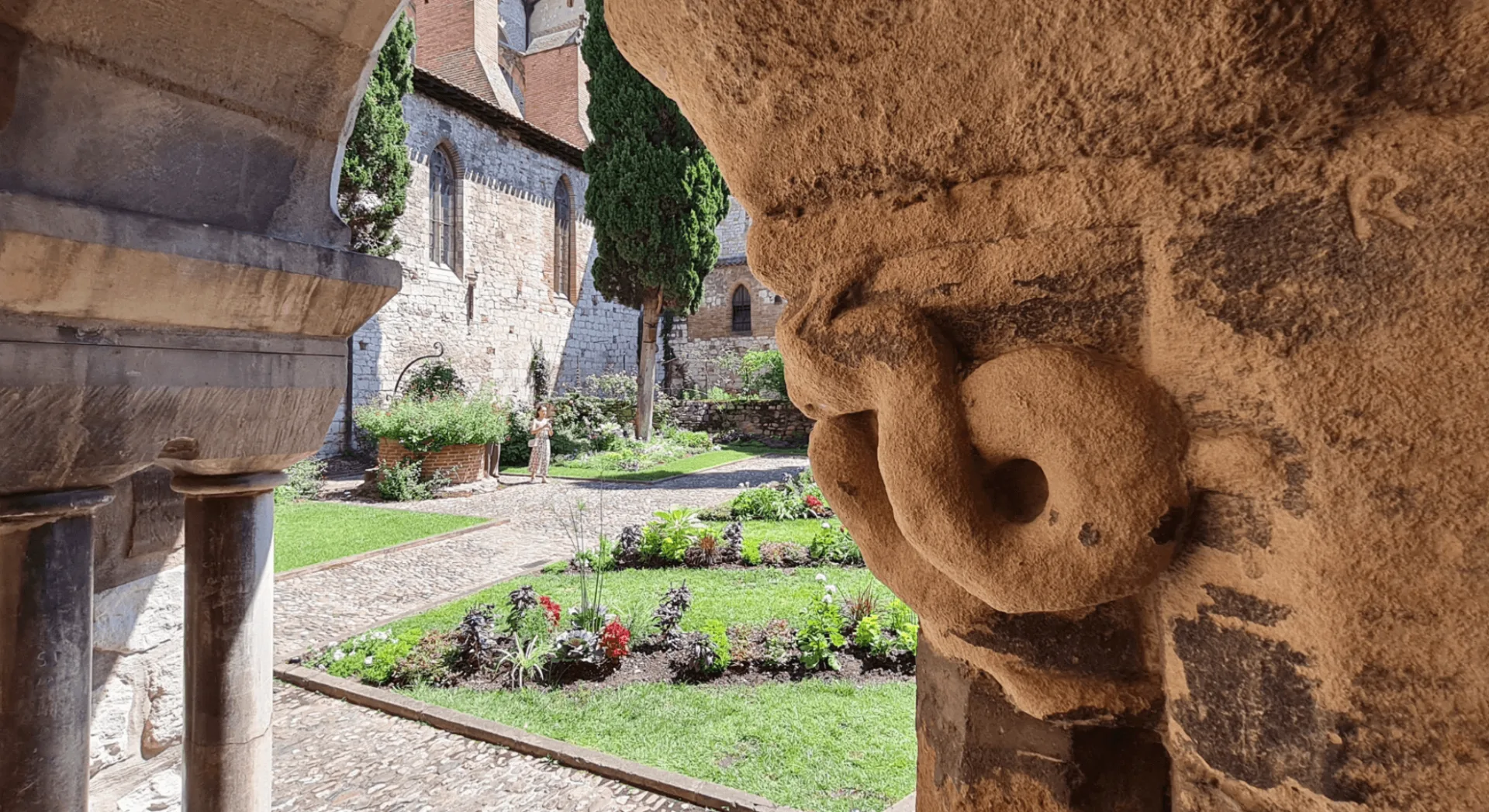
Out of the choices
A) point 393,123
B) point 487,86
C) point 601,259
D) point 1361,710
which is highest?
point 487,86

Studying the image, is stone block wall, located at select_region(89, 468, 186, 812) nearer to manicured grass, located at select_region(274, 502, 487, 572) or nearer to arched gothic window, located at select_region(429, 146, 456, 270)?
manicured grass, located at select_region(274, 502, 487, 572)

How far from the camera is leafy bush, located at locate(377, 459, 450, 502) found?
9805 millimetres

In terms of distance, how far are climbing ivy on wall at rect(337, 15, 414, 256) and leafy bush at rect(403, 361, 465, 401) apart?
287 centimetres

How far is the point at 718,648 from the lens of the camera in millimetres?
4156

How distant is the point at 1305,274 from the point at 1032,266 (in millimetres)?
222

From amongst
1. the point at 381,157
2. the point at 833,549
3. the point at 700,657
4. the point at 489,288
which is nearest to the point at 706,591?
the point at 833,549

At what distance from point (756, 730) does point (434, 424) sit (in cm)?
823

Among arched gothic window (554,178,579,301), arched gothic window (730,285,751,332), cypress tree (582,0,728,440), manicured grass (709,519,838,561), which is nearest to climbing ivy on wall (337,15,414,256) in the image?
cypress tree (582,0,728,440)

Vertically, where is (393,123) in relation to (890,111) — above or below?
above

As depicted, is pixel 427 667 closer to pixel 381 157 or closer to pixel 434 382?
pixel 381 157

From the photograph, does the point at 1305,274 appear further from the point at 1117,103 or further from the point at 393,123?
the point at 393,123

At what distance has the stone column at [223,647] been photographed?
2.12m

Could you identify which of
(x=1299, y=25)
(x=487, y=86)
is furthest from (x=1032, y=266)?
(x=487, y=86)

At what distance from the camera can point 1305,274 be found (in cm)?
60
